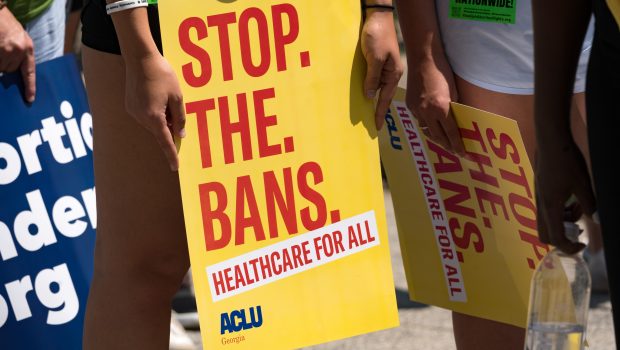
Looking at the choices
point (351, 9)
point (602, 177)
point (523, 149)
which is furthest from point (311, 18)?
point (602, 177)

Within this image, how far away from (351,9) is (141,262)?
0.68 meters

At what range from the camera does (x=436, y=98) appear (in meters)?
2.57

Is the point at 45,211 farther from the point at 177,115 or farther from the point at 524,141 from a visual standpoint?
the point at 524,141

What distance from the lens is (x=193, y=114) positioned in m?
2.38

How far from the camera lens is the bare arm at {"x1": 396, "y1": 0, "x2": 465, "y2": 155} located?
102 inches

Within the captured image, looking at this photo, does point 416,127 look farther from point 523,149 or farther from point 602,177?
point 602,177

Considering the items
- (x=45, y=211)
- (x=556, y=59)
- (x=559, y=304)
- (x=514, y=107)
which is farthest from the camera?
(x=45, y=211)

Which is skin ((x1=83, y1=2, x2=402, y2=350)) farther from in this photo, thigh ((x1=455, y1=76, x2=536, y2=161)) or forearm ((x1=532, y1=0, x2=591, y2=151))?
forearm ((x1=532, y1=0, x2=591, y2=151))

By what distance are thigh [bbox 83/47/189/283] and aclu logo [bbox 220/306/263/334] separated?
0.18 m

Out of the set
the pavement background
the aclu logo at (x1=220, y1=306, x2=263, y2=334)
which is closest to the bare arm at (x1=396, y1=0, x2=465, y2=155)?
the aclu logo at (x1=220, y1=306, x2=263, y2=334)

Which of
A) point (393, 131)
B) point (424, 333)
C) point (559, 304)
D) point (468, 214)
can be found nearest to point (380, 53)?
point (393, 131)

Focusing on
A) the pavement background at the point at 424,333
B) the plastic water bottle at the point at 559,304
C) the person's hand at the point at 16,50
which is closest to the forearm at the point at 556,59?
the plastic water bottle at the point at 559,304

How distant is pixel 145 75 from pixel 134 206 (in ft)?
1.06

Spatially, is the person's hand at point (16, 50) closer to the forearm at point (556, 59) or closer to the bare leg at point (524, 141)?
the bare leg at point (524, 141)
